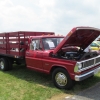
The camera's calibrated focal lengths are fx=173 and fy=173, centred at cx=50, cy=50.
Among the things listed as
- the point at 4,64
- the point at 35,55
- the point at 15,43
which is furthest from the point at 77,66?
the point at 4,64

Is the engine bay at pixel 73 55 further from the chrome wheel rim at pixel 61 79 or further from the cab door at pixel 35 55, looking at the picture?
the cab door at pixel 35 55

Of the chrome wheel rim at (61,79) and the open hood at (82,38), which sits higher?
the open hood at (82,38)

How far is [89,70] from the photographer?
20.8 ft

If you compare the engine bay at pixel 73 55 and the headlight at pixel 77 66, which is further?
the engine bay at pixel 73 55

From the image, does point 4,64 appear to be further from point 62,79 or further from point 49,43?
point 62,79

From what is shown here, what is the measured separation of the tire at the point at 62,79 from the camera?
6.00 metres

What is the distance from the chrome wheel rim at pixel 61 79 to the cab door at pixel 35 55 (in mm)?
926

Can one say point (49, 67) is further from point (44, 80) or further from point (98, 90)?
point (98, 90)

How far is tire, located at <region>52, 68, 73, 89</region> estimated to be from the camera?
Result: 19.7ft

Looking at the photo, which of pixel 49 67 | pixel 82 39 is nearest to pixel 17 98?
pixel 49 67

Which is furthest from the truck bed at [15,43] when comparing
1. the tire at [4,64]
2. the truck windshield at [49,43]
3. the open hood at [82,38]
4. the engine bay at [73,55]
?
the open hood at [82,38]

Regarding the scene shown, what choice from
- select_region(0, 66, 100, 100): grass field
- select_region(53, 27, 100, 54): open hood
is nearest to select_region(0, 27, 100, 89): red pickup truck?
select_region(53, 27, 100, 54): open hood

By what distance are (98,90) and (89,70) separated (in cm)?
77

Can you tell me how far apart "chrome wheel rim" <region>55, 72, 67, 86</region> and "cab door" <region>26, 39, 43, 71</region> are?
93 cm
